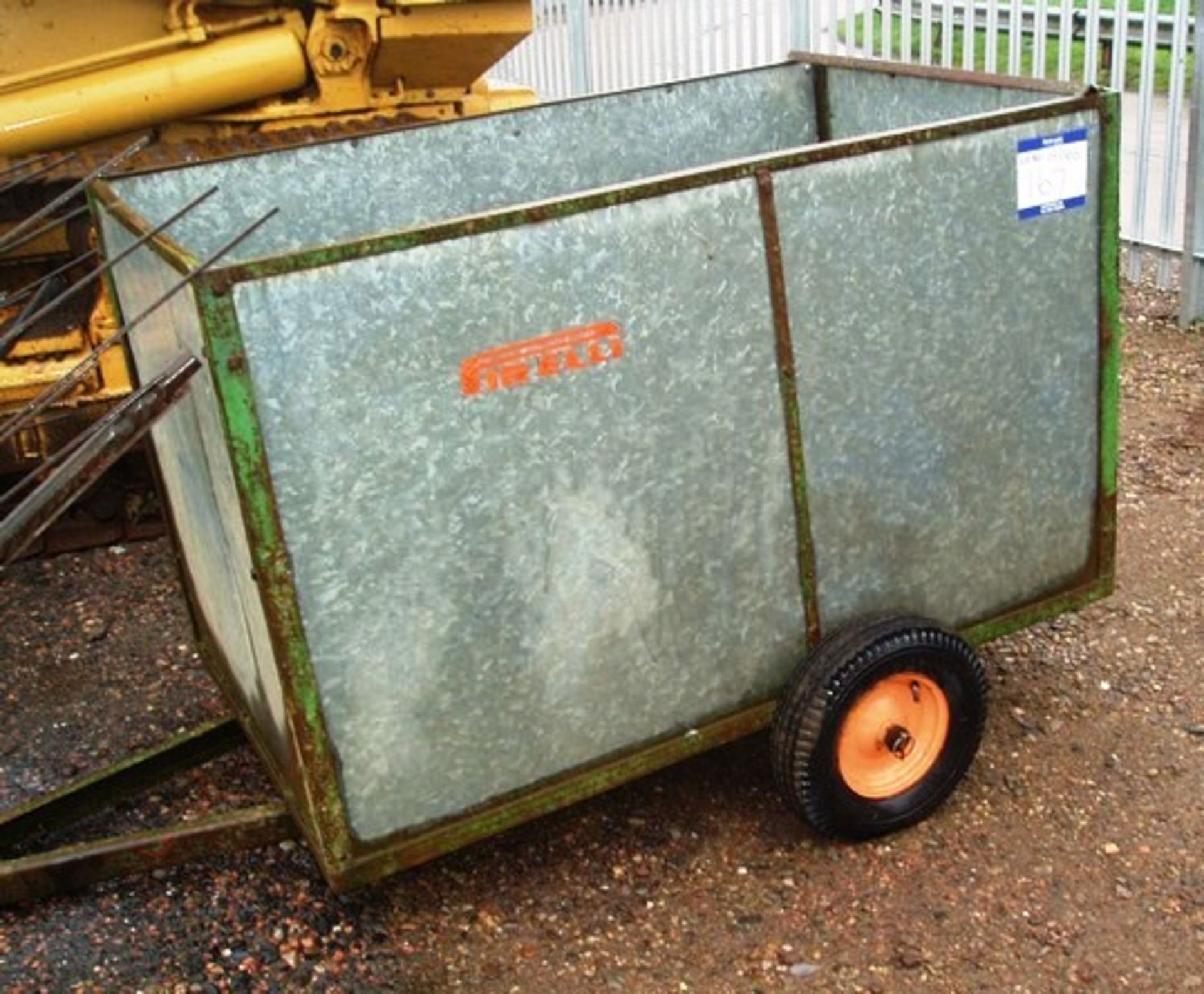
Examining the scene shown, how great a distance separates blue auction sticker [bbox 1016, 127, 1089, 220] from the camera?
3158mm

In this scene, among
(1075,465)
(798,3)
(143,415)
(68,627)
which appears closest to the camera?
(143,415)

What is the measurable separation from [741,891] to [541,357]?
4.04 ft

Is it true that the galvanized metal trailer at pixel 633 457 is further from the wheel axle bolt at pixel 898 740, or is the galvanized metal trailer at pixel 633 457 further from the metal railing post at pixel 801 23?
the metal railing post at pixel 801 23

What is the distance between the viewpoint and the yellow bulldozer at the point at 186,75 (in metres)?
5.30

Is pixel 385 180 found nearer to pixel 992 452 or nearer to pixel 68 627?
pixel 992 452

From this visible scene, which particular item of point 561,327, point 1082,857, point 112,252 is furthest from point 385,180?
point 1082,857

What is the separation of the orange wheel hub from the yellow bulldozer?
111 inches

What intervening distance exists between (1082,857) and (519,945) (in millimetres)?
1180

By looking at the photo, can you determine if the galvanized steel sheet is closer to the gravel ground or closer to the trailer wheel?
the trailer wheel

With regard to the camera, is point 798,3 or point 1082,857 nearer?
point 1082,857

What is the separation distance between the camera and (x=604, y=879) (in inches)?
131

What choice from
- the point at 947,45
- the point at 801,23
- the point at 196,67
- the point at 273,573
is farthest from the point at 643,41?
the point at 273,573

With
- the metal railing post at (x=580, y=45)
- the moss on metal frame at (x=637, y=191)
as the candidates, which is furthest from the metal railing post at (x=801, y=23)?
the moss on metal frame at (x=637, y=191)

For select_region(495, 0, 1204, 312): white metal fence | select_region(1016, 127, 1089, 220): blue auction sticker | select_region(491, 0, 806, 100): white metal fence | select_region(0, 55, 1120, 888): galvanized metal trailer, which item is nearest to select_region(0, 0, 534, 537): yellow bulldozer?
select_region(491, 0, 806, 100): white metal fence
